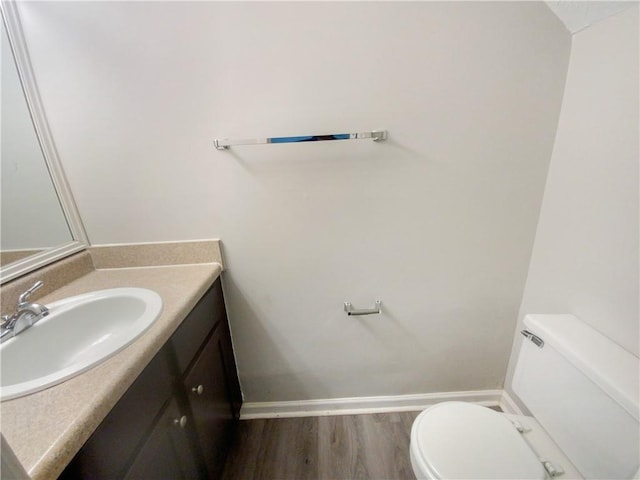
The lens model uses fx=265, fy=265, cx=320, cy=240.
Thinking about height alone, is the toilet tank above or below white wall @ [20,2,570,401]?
below

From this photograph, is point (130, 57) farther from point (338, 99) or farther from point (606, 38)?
point (606, 38)

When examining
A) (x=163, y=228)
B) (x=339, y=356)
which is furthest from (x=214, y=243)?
(x=339, y=356)

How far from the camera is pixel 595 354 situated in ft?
2.69

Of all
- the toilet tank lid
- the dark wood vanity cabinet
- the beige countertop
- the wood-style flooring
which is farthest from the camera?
the wood-style flooring

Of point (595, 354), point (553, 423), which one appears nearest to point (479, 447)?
point (553, 423)

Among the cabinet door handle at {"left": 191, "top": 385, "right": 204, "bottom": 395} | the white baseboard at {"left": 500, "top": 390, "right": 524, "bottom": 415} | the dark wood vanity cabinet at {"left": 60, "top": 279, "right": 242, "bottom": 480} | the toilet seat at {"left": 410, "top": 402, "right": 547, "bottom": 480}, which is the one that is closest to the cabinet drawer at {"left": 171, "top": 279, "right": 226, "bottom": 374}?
the dark wood vanity cabinet at {"left": 60, "top": 279, "right": 242, "bottom": 480}

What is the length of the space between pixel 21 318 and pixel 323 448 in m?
1.34

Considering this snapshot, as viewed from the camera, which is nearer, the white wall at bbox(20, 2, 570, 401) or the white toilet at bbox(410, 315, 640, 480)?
the white toilet at bbox(410, 315, 640, 480)

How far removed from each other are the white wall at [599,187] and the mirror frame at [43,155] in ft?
6.62

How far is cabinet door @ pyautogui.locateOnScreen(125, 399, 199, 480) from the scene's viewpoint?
0.70 meters

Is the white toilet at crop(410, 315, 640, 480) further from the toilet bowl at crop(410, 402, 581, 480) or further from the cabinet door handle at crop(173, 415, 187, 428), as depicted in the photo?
the cabinet door handle at crop(173, 415, 187, 428)

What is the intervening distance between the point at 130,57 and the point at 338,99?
31.0 inches

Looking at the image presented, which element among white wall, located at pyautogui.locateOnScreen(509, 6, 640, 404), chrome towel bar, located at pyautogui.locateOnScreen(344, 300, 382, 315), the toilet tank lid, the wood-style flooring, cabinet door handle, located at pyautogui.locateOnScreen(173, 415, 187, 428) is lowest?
the wood-style flooring

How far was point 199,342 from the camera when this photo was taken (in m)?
1.02
